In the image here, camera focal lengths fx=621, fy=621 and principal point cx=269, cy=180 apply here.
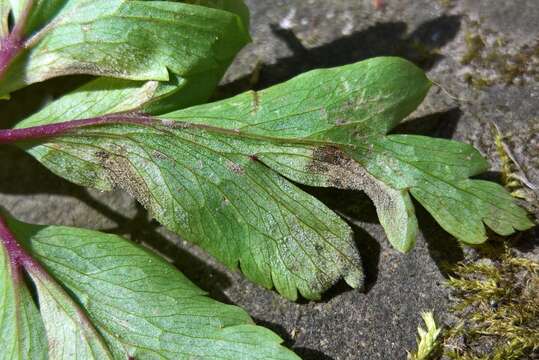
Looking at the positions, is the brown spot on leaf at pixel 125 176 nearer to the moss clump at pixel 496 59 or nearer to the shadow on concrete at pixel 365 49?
the shadow on concrete at pixel 365 49

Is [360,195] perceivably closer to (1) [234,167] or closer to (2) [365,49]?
A: (1) [234,167]

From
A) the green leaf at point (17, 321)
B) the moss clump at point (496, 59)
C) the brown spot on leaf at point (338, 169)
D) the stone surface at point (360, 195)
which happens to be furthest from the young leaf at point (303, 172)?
the green leaf at point (17, 321)

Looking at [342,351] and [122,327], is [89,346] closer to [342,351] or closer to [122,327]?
[122,327]

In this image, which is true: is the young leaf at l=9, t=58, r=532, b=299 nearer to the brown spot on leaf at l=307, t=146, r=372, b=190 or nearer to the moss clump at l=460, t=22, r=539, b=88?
the brown spot on leaf at l=307, t=146, r=372, b=190

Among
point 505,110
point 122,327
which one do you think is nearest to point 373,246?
point 505,110

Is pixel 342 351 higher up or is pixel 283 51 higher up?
pixel 283 51

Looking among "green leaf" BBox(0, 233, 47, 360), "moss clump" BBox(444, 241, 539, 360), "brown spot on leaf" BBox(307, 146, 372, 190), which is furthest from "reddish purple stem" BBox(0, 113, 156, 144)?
"moss clump" BBox(444, 241, 539, 360)
